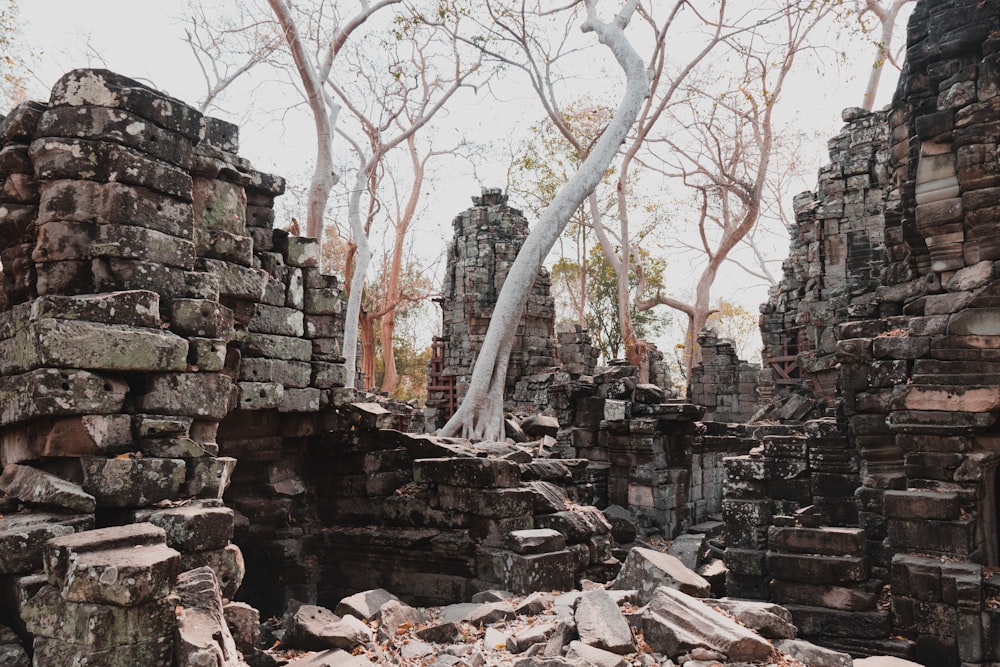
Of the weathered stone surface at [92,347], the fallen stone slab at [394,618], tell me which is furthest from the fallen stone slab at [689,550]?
the weathered stone surface at [92,347]

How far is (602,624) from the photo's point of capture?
4379mm

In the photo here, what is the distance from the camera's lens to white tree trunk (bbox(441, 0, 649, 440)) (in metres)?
12.6

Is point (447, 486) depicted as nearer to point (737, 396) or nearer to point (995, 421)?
point (995, 421)

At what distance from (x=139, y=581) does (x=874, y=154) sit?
770 inches

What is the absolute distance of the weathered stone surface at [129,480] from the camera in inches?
156

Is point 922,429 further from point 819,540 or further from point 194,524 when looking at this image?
point 194,524

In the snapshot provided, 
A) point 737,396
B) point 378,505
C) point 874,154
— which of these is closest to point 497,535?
point 378,505

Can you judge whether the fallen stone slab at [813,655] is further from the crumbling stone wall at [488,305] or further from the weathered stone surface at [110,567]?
the crumbling stone wall at [488,305]

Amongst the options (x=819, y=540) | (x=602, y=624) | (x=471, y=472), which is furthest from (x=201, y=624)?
(x=819, y=540)

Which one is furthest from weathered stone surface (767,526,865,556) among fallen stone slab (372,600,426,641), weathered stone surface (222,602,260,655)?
weathered stone surface (222,602,260,655)

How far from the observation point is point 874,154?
58.6 ft

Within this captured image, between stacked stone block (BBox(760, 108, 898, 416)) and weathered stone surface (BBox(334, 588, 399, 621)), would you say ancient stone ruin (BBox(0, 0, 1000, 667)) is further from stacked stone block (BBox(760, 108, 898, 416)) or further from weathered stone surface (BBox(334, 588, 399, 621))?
stacked stone block (BBox(760, 108, 898, 416))

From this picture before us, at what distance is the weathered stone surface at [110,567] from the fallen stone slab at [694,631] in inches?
114

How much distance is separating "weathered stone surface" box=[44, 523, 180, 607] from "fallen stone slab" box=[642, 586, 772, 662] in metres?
2.91
